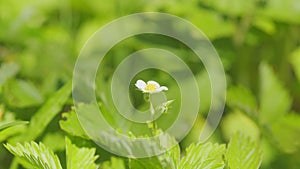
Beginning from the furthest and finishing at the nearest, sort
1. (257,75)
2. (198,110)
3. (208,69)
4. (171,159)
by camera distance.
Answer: (257,75)
(208,69)
(198,110)
(171,159)

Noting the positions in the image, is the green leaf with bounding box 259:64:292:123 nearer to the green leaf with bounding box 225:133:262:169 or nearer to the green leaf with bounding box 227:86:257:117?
the green leaf with bounding box 227:86:257:117

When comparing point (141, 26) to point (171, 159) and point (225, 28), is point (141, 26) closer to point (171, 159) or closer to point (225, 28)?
point (225, 28)

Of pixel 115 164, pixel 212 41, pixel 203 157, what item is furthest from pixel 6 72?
pixel 212 41

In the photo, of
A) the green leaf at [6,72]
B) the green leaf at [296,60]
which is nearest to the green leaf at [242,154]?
the green leaf at [6,72]

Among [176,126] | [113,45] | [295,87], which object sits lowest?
[176,126]

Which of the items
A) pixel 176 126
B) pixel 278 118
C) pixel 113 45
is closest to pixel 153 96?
pixel 176 126

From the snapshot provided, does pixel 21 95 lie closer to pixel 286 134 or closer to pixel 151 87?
pixel 151 87
